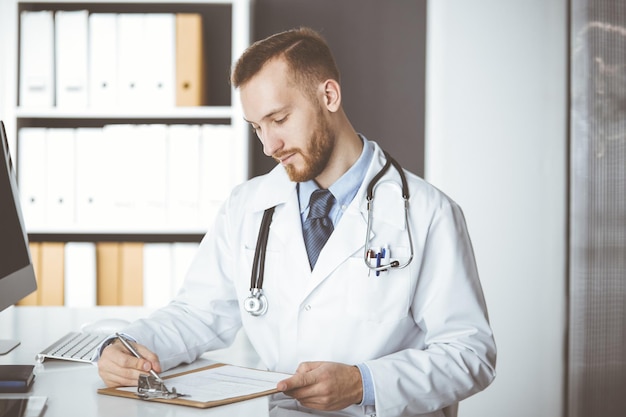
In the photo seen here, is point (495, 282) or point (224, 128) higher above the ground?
point (224, 128)

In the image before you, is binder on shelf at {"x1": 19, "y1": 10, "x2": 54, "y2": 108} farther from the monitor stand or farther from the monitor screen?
the monitor stand

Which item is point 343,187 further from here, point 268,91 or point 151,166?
point 151,166

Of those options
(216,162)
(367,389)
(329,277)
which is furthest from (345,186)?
(216,162)

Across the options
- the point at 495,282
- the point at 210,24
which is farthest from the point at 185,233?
the point at 495,282

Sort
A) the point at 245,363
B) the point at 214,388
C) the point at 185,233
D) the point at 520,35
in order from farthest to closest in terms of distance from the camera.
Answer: the point at 185,233 → the point at 520,35 → the point at 245,363 → the point at 214,388

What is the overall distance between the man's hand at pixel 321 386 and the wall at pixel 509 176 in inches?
58.7

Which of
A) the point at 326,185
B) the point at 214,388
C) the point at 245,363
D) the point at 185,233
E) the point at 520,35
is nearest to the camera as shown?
the point at 214,388

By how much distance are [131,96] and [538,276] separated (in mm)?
1593

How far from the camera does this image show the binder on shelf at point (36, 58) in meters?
2.60

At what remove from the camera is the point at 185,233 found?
2.76 meters

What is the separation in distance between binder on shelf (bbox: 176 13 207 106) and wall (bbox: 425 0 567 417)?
85cm

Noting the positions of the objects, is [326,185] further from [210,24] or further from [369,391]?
[210,24]

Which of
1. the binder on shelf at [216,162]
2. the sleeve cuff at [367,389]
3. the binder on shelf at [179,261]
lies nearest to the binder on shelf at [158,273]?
the binder on shelf at [179,261]

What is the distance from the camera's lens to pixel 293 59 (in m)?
1.55
